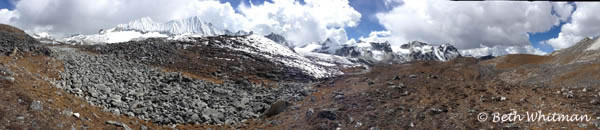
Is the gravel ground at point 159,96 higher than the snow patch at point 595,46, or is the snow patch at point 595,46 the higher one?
the snow patch at point 595,46

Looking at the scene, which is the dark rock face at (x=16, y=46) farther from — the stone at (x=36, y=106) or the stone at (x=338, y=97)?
the stone at (x=338, y=97)

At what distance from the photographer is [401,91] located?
27.2m

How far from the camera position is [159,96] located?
22.9 metres

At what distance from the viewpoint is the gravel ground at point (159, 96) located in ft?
64.2

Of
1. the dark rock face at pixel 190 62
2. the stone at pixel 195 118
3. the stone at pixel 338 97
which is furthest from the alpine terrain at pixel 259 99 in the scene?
the dark rock face at pixel 190 62

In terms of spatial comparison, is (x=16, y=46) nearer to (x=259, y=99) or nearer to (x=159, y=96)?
(x=159, y=96)

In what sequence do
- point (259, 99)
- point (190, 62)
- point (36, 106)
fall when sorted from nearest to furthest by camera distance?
point (36, 106)
point (259, 99)
point (190, 62)

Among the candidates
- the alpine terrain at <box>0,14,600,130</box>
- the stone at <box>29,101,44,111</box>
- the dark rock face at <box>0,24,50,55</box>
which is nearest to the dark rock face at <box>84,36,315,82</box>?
the alpine terrain at <box>0,14,600,130</box>

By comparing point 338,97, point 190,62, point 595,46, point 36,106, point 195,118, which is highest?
point 595,46

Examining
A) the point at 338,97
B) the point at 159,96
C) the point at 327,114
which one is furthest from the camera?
the point at 338,97

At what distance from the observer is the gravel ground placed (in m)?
19.6

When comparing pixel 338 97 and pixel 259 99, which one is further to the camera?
pixel 259 99

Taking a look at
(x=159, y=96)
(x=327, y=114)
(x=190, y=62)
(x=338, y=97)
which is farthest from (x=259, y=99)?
(x=190, y=62)

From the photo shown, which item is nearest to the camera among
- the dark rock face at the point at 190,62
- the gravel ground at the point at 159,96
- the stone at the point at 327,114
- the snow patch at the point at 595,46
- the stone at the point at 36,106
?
the stone at the point at 36,106
